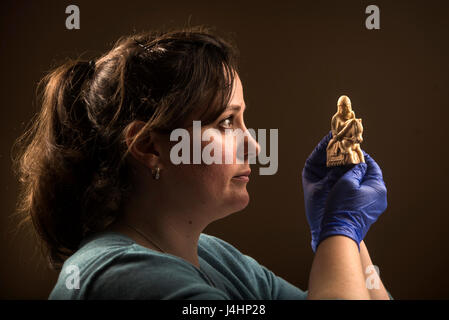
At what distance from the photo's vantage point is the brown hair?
0.94 meters

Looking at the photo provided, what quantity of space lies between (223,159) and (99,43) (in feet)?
2.58

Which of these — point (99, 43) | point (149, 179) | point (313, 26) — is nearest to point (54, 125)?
point (149, 179)

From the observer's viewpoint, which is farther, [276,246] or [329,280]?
[276,246]

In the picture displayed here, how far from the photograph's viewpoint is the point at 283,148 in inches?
64.1

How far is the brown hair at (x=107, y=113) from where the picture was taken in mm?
944

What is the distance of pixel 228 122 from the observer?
98 centimetres

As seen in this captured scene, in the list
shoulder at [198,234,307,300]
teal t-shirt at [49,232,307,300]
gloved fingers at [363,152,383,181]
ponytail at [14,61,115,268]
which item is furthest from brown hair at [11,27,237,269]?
gloved fingers at [363,152,383,181]

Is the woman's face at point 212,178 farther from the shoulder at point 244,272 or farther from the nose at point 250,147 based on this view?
the shoulder at point 244,272

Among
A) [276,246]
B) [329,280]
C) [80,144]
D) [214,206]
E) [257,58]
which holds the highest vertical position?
[257,58]

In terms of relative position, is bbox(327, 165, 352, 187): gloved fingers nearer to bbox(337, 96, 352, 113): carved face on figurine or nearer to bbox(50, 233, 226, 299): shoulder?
bbox(337, 96, 352, 113): carved face on figurine

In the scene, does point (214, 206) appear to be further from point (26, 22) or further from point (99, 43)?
point (26, 22)

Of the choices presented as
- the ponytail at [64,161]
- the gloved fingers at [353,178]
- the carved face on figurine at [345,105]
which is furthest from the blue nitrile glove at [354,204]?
the ponytail at [64,161]

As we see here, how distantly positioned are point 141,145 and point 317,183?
539 millimetres

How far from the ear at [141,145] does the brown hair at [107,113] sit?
0.01m
